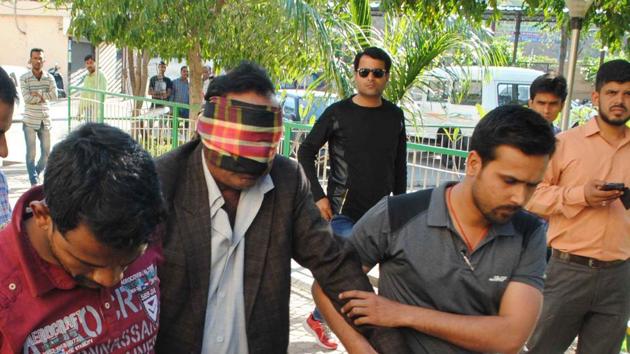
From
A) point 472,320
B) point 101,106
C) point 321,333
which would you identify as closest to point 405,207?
point 472,320

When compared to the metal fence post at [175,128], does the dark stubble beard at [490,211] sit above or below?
above

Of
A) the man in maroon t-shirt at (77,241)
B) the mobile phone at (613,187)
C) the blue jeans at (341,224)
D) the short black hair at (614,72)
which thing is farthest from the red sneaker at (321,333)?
the man in maroon t-shirt at (77,241)

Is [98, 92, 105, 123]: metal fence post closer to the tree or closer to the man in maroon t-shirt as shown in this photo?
the tree

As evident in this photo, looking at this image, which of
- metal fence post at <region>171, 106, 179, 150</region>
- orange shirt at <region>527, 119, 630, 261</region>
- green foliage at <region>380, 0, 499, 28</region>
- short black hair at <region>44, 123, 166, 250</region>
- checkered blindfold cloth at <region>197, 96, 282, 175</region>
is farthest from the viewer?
metal fence post at <region>171, 106, 179, 150</region>

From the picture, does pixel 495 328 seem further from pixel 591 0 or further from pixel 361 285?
pixel 591 0

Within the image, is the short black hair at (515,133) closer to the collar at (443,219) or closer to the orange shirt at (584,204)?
the collar at (443,219)

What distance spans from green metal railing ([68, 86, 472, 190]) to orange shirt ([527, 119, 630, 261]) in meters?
1.55

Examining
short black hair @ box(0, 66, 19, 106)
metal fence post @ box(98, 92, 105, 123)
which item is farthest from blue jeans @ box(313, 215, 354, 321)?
metal fence post @ box(98, 92, 105, 123)

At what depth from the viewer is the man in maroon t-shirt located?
1.35 m

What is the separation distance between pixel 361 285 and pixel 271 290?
28cm

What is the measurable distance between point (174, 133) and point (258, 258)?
7637mm

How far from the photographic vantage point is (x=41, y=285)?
143 cm

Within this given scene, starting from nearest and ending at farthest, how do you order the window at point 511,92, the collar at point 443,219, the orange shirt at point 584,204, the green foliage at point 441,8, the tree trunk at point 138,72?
the collar at point 443,219 → the orange shirt at point 584,204 → the green foliage at point 441,8 → the window at point 511,92 → the tree trunk at point 138,72

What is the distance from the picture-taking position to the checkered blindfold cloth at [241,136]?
1.95m
